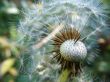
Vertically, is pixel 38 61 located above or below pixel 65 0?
below

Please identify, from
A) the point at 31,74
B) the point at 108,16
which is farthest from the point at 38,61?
the point at 108,16

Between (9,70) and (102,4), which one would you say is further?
(9,70)

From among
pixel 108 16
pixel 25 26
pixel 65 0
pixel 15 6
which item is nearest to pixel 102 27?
pixel 108 16

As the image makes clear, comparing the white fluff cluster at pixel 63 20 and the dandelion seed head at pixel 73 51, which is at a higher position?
the white fluff cluster at pixel 63 20

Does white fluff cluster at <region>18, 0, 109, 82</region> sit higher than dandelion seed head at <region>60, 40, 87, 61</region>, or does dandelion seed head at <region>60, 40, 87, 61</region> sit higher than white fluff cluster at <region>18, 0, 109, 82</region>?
white fluff cluster at <region>18, 0, 109, 82</region>

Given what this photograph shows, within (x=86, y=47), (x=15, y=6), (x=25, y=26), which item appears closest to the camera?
(x=86, y=47)

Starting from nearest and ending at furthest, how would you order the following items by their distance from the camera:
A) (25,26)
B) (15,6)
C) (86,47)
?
(86,47), (25,26), (15,6)

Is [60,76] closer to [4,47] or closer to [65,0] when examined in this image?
[65,0]

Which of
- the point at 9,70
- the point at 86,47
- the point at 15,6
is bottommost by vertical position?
the point at 9,70

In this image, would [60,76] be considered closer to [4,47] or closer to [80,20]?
[80,20]

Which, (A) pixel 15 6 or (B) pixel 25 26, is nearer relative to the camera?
(B) pixel 25 26
